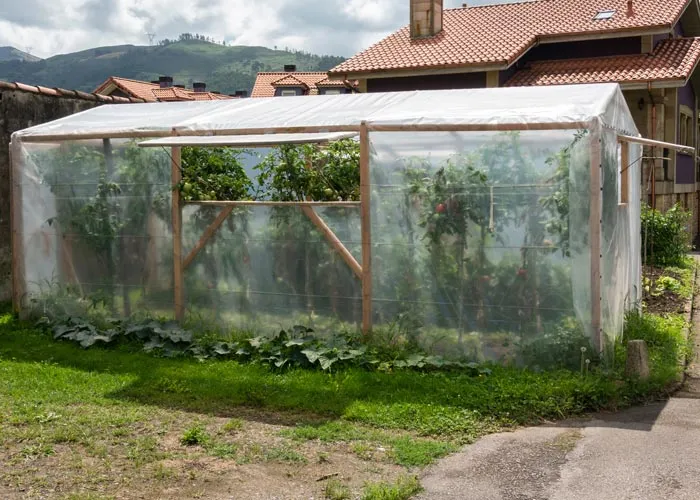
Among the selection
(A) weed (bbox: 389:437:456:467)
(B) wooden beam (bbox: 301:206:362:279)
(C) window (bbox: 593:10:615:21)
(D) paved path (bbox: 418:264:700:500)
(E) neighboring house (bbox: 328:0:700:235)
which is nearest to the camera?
(D) paved path (bbox: 418:264:700:500)

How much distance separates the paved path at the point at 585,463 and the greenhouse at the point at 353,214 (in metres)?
1.23

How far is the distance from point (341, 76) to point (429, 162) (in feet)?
53.0

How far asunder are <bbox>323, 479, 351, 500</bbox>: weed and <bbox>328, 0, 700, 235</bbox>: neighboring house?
50.3 ft

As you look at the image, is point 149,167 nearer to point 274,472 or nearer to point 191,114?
point 191,114

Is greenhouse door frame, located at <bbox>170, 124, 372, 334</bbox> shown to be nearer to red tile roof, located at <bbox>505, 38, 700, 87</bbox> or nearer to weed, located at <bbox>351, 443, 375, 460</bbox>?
weed, located at <bbox>351, 443, 375, 460</bbox>

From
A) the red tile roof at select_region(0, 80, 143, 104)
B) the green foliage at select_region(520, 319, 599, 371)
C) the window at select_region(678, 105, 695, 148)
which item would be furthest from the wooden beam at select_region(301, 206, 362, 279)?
the window at select_region(678, 105, 695, 148)

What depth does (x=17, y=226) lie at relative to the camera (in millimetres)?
10531

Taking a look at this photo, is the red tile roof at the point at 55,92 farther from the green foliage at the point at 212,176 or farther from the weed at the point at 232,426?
the weed at the point at 232,426

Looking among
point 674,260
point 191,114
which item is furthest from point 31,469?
point 674,260

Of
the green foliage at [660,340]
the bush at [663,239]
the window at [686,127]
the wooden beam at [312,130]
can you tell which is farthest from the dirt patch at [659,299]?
the window at [686,127]

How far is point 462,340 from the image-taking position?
810 centimetres

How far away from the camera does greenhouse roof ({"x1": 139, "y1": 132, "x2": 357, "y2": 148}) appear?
8.45m

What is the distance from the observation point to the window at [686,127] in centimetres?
2297

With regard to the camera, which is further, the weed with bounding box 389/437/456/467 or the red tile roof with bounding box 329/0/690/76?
the red tile roof with bounding box 329/0/690/76
